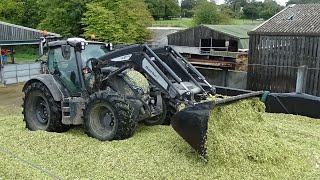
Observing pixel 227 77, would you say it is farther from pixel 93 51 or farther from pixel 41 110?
pixel 41 110

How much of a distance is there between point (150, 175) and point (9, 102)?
8.61 m

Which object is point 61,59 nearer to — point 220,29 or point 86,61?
point 86,61

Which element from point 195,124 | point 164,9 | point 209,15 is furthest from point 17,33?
point 164,9

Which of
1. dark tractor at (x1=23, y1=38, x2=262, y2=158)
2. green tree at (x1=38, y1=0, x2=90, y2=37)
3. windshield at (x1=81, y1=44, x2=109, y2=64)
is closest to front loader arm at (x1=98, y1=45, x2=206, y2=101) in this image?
dark tractor at (x1=23, y1=38, x2=262, y2=158)

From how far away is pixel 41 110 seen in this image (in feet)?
25.1

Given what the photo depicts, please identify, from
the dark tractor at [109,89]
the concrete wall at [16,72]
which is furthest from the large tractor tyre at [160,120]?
the concrete wall at [16,72]

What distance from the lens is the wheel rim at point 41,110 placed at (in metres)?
7.54

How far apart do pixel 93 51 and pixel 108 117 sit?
1524 mm

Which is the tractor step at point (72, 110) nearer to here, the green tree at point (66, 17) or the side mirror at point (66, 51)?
the side mirror at point (66, 51)

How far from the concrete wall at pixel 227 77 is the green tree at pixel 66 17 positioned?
16.7 metres

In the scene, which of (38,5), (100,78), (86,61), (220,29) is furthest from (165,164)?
(38,5)

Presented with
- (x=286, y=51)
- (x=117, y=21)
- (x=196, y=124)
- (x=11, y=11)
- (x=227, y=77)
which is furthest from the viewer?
(x=11, y=11)

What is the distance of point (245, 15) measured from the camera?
61.1 m

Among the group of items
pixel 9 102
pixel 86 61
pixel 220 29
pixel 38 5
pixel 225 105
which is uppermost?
pixel 38 5
